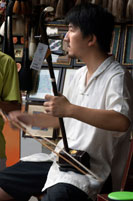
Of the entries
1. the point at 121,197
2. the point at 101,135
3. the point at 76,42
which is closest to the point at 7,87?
the point at 76,42

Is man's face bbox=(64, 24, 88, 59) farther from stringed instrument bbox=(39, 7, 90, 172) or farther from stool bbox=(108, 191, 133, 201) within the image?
stool bbox=(108, 191, 133, 201)

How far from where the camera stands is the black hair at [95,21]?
1.68 metres

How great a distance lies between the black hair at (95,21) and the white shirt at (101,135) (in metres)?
0.11

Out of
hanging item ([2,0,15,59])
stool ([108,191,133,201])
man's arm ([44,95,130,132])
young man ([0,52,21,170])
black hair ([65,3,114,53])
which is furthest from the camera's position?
hanging item ([2,0,15,59])

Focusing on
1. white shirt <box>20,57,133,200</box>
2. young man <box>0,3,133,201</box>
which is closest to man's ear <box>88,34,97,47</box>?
young man <box>0,3,133,201</box>

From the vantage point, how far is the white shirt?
1.59 meters

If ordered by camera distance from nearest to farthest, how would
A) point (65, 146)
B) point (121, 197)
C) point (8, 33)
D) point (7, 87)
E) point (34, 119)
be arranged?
point (121, 197) → point (34, 119) → point (65, 146) → point (7, 87) → point (8, 33)

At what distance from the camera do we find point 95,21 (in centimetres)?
168

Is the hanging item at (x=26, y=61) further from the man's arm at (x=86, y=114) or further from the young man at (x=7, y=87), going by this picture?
the man's arm at (x=86, y=114)

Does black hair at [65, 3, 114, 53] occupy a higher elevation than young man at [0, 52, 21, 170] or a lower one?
higher

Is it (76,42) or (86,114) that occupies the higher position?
(76,42)

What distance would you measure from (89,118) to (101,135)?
0.19 meters

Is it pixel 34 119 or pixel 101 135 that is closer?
pixel 34 119

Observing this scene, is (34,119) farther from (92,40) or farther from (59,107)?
(92,40)
